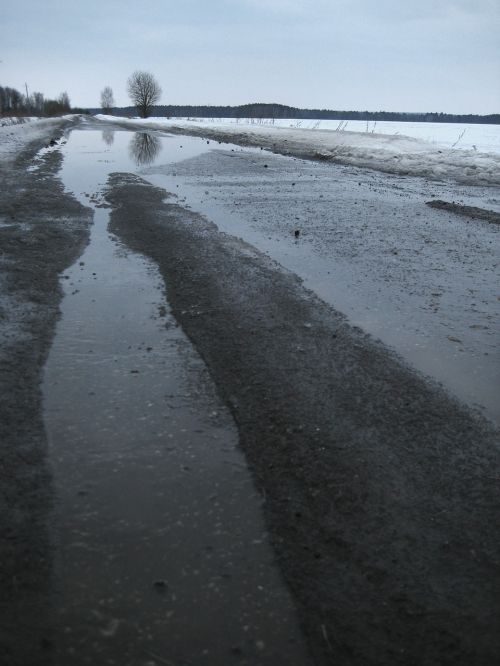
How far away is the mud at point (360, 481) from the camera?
2217mm

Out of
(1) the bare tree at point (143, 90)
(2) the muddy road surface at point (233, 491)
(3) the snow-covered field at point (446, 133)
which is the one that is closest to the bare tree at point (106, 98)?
(1) the bare tree at point (143, 90)

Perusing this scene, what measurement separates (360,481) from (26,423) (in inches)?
93.3

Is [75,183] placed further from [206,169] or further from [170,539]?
Result: [170,539]

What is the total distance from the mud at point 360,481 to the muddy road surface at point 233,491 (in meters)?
0.01

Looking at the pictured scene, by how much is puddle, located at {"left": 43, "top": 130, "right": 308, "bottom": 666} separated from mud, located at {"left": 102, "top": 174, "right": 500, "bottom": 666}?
18 centimetres

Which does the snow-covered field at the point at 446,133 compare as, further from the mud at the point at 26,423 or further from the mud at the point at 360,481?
the mud at the point at 360,481

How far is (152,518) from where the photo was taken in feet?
9.12

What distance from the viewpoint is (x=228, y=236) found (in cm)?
899

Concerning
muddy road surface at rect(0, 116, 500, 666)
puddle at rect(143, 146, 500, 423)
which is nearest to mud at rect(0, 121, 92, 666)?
muddy road surface at rect(0, 116, 500, 666)

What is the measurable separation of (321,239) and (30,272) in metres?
5.21

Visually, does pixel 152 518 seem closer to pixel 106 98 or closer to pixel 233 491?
pixel 233 491

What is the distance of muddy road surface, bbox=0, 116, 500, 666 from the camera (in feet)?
7.17

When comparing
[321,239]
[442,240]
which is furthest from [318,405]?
[442,240]

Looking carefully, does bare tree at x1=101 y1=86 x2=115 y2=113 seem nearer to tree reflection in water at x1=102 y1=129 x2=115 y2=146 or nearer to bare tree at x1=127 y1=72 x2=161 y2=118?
bare tree at x1=127 y1=72 x2=161 y2=118
